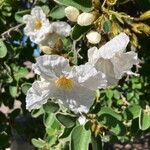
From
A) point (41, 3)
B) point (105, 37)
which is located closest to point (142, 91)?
point (41, 3)

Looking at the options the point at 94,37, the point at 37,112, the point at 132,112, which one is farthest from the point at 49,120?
the point at 94,37

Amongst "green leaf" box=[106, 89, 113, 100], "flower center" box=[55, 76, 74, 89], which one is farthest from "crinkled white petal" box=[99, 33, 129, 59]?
"green leaf" box=[106, 89, 113, 100]

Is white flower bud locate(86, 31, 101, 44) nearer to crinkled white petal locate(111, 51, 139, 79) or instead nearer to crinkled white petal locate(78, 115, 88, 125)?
crinkled white petal locate(111, 51, 139, 79)

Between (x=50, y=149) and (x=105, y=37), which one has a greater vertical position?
(x=105, y=37)

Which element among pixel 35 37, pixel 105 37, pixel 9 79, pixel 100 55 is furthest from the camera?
pixel 9 79

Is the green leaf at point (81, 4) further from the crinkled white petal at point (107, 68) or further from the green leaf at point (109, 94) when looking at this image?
the green leaf at point (109, 94)

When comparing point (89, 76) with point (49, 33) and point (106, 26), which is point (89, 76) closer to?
point (106, 26)

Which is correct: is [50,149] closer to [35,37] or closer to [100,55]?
[35,37]
